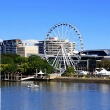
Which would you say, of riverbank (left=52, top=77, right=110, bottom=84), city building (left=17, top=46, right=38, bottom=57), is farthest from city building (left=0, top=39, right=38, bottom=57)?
riverbank (left=52, top=77, right=110, bottom=84)

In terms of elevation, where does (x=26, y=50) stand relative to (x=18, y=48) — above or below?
below

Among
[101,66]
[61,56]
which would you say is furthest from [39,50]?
[61,56]

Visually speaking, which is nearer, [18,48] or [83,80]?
[83,80]

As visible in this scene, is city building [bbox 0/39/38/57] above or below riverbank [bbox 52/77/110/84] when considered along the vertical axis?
above

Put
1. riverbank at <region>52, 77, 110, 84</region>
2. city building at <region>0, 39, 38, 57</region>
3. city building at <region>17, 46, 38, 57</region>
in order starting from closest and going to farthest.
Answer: riverbank at <region>52, 77, 110, 84</region> → city building at <region>17, 46, 38, 57</region> → city building at <region>0, 39, 38, 57</region>

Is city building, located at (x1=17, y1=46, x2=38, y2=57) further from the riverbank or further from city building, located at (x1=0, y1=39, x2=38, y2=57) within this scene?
the riverbank

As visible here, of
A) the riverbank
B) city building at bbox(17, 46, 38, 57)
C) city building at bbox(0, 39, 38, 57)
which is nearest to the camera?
the riverbank

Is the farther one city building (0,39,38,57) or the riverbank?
city building (0,39,38,57)

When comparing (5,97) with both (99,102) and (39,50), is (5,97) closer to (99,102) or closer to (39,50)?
(99,102)

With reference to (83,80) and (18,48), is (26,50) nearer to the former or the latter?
(18,48)

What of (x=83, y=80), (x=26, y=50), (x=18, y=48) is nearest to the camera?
(x=83, y=80)

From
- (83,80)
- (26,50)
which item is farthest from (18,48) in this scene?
(83,80)

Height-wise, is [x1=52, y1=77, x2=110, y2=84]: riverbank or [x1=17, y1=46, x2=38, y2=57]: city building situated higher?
[x1=17, y1=46, x2=38, y2=57]: city building

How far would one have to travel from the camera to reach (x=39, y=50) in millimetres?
109000
